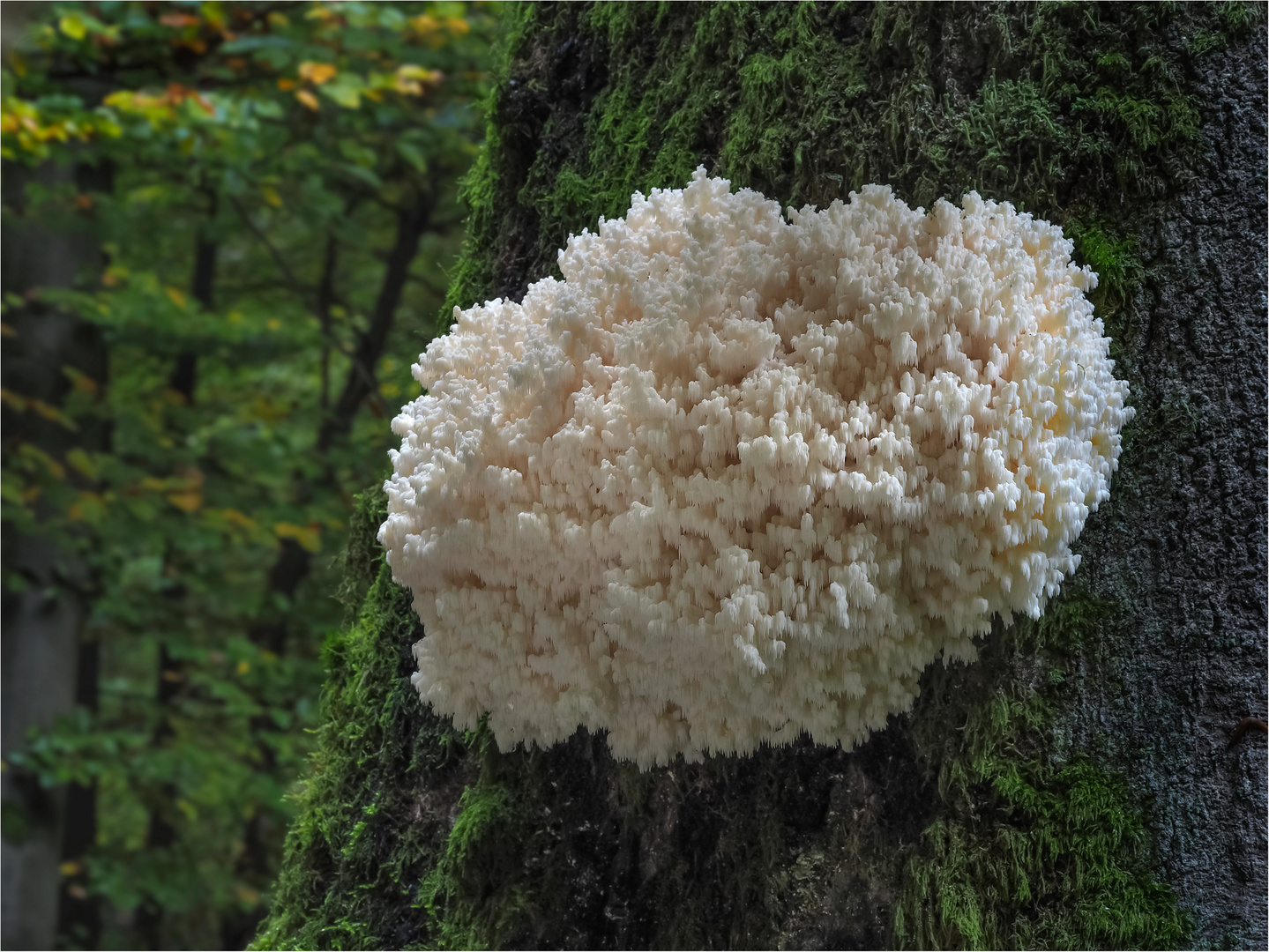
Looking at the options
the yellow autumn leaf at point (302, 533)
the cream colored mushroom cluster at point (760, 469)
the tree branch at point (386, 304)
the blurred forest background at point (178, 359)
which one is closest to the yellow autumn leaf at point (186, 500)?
the blurred forest background at point (178, 359)

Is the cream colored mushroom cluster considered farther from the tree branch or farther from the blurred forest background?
the tree branch

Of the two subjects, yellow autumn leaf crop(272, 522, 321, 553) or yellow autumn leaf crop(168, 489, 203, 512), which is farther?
yellow autumn leaf crop(272, 522, 321, 553)

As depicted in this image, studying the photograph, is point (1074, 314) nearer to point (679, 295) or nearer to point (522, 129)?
point (679, 295)

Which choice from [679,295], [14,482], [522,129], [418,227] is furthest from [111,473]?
[679,295]

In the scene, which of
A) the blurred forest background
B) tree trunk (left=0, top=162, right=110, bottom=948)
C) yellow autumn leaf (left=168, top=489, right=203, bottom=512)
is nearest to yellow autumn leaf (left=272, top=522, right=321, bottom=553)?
the blurred forest background

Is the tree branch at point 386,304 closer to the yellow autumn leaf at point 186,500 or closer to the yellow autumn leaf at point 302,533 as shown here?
the yellow autumn leaf at point 302,533

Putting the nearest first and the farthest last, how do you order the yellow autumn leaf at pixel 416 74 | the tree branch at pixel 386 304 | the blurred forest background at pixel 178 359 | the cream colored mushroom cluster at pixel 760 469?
1. the cream colored mushroom cluster at pixel 760 469
2. the yellow autumn leaf at pixel 416 74
3. the blurred forest background at pixel 178 359
4. the tree branch at pixel 386 304

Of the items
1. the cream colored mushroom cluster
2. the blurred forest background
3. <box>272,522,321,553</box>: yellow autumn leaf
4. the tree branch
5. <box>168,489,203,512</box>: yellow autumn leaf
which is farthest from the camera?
the tree branch
